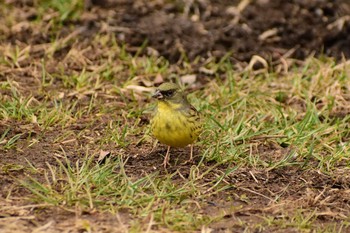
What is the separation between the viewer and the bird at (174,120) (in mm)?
6254

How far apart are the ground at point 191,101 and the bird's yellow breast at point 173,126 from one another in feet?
0.77

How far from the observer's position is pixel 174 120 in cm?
627

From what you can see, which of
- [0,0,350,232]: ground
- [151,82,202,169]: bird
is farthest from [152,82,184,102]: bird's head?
[0,0,350,232]: ground

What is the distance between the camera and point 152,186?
5.96 metres

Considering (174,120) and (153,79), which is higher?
(174,120)

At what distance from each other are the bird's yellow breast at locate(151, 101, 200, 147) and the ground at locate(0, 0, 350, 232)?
0.24m

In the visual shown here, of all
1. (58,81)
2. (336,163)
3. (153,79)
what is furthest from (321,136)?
(58,81)

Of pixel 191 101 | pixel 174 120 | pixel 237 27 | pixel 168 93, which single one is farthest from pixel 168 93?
pixel 237 27

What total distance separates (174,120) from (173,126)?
0.05 meters

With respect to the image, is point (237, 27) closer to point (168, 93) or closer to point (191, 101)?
point (191, 101)

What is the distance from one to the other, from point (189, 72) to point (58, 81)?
4.66ft

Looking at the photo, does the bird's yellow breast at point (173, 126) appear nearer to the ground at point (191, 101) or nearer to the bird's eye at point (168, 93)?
the bird's eye at point (168, 93)

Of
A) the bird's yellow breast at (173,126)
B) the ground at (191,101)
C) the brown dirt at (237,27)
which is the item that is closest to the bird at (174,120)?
the bird's yellow breast at (173,126)

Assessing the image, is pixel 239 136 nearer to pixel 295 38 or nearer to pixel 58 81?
pixel 58 81
